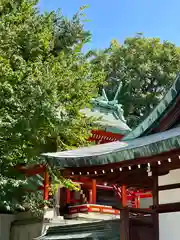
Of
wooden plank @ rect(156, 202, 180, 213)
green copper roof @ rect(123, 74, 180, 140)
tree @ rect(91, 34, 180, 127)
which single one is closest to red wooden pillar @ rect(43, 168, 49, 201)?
green copper roof @ rect(123, 74, 180, 140)

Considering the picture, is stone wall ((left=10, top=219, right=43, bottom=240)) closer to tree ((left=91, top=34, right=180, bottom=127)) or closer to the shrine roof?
the shrine roof

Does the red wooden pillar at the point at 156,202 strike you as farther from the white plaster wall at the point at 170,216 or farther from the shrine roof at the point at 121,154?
the shrine roof at the point at 121,154

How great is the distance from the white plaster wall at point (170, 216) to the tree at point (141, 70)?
831 inches

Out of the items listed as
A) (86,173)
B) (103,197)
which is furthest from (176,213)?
(103,197)

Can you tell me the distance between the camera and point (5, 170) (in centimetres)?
1013

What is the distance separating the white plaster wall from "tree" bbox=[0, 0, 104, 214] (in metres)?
2.87

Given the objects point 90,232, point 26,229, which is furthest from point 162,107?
point 26,229

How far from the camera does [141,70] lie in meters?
28.9

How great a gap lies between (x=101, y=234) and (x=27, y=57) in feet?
16.4

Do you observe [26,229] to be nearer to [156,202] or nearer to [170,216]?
[156,202]

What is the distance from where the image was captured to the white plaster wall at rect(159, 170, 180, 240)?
6.99m

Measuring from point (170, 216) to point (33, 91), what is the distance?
13.1ft

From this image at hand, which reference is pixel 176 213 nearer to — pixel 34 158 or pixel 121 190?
pixel 34 158

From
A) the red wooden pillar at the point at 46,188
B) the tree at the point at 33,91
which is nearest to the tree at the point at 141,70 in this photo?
the red wooden pillar at the point at 46,188
